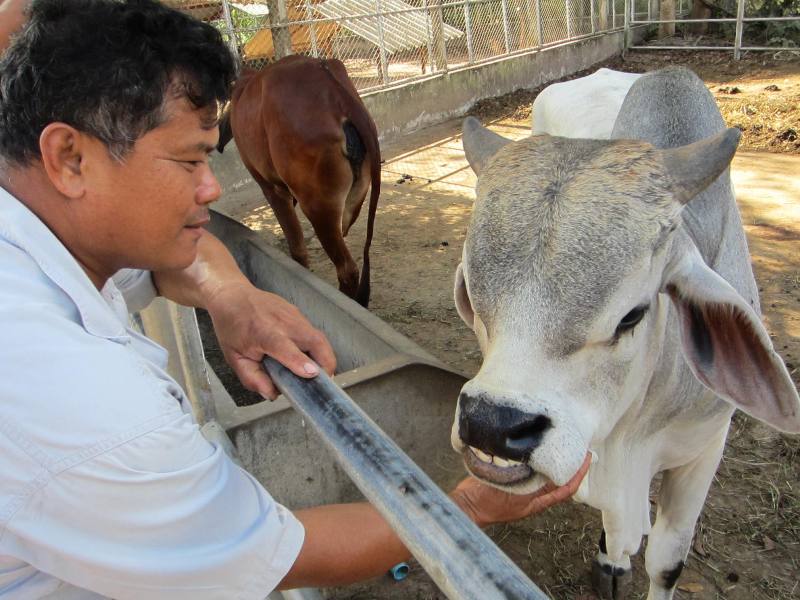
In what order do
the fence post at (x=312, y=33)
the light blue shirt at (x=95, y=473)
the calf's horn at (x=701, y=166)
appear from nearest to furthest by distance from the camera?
the light blue shirt at (x=95, y=473) → the calf's horn at (x=701, y=166) → the fence post at (x=312, y=33)

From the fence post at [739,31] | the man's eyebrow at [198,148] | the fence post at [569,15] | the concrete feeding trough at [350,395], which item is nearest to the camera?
the man's eyebrow at [198,148]

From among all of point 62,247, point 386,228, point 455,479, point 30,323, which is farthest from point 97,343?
point 386,228

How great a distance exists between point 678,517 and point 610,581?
323mm

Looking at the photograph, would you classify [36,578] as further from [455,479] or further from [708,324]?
[455,479]

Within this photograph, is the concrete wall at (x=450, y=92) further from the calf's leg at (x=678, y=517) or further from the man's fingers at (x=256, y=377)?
the man's fingers at (x=256, y=377)

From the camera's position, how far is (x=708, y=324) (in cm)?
157

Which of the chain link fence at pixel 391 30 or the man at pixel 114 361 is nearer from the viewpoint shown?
the man at pixel 114 361

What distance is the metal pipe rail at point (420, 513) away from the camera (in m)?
0.69

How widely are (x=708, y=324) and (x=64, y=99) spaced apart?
1.31 meters

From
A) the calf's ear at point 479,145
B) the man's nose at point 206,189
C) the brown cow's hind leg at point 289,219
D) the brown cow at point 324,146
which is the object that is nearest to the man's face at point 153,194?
the man's nose at point 206,189

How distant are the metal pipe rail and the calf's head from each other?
343 millimetres

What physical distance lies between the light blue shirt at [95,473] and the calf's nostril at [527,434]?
16.7 inches

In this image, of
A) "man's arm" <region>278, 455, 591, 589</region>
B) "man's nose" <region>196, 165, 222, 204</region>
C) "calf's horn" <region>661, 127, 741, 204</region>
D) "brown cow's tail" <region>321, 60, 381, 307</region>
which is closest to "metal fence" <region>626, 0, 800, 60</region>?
"brown cow's tail" <region>321, 60, 381, 307</region>

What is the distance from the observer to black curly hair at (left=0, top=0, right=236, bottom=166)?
1.01 metres
